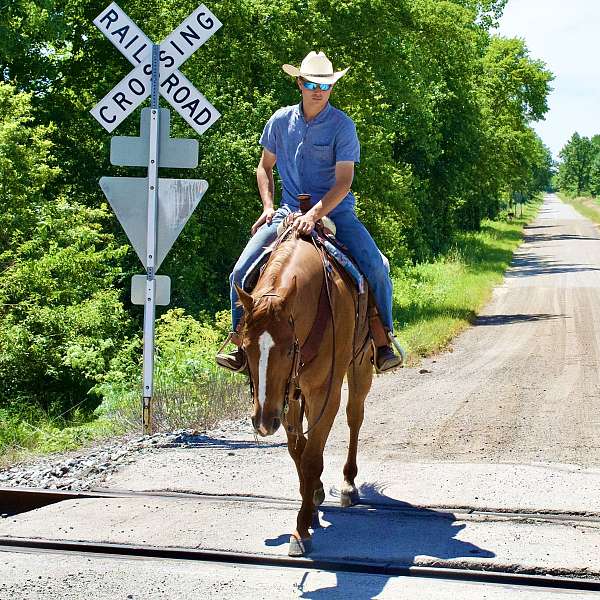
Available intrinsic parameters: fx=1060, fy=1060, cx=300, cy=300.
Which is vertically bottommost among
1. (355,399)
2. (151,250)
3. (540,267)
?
(540,267)

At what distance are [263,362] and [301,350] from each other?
744 mm

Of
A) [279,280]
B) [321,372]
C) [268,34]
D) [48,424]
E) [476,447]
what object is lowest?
[48,424]

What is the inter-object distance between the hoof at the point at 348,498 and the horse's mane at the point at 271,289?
199 cm

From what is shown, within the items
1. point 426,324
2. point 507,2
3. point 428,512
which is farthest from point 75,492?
point 507,2

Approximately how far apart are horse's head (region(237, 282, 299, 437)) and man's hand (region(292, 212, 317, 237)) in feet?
3.89

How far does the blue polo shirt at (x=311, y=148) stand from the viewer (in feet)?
24.4

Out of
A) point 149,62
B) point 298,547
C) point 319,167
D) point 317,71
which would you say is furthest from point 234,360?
point 149,62

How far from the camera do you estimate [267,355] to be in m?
5.64

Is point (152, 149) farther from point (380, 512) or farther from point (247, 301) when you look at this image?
point (247, 301)

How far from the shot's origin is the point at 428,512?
727 cm

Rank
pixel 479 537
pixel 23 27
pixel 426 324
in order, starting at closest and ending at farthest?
pixel 479 537
pixel 426 324
pixel 23 27

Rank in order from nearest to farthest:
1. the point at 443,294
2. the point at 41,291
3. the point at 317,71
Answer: the point at 317,71, the point at 41,291, the point at 443,294

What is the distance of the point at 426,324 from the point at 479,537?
50.6ft

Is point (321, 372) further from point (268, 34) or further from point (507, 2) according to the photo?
point (507, 2)
